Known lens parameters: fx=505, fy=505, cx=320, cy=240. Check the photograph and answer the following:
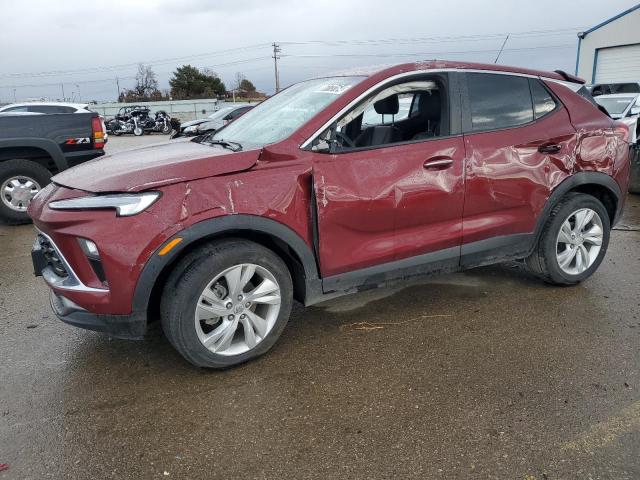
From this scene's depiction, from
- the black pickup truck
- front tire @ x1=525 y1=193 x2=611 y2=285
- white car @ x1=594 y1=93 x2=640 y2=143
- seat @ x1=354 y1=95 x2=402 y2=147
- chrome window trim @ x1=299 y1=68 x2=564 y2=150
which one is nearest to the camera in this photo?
chrome window trim @ x1=299 y1=68 x2=564 y2=150

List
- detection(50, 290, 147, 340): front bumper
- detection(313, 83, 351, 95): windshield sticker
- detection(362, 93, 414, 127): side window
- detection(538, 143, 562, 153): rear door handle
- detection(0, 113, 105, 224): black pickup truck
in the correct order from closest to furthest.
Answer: detection(50, 290, 147, 340): front bumper
detection(313, 83, 351, 95): windshield sticker
detection(362, 93, 414, 127): side window
detection(538, 143, 562, 153): rear door handle
detection(0, 113, 105, 224): black pickup truck

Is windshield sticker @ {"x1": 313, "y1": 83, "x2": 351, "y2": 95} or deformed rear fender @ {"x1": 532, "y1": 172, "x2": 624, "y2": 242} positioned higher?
windshield sticker @ {"x1": 313, "y1": 83, "x2": 351, "y2": 95}

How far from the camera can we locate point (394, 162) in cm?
322

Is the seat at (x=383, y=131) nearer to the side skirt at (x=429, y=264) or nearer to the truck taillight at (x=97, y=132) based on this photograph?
the side skirt at (x=429, y=264)

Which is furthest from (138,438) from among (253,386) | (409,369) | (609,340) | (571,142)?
(571,142)

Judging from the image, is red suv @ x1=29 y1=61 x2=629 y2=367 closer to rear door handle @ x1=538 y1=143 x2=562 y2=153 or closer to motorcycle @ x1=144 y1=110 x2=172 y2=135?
rear door handle @ x1=538 y1=143 x2=562 y2=153

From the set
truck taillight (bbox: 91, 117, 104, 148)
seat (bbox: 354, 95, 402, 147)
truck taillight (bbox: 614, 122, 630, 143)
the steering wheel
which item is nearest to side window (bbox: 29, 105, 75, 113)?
truck taillight (bbox: 91, 117, 104, 148)

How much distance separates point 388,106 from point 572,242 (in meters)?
1.88

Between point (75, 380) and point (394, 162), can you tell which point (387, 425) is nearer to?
point (394, 162)

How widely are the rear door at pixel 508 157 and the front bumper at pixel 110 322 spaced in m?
2.24

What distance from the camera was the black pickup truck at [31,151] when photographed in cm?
678

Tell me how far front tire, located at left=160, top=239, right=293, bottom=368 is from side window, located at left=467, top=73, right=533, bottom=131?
5.89 feet

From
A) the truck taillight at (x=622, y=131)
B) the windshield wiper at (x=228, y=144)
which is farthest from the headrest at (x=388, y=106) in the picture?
the truck taillight at (x=622, y=131)

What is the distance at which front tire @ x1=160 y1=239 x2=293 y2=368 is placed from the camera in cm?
279
